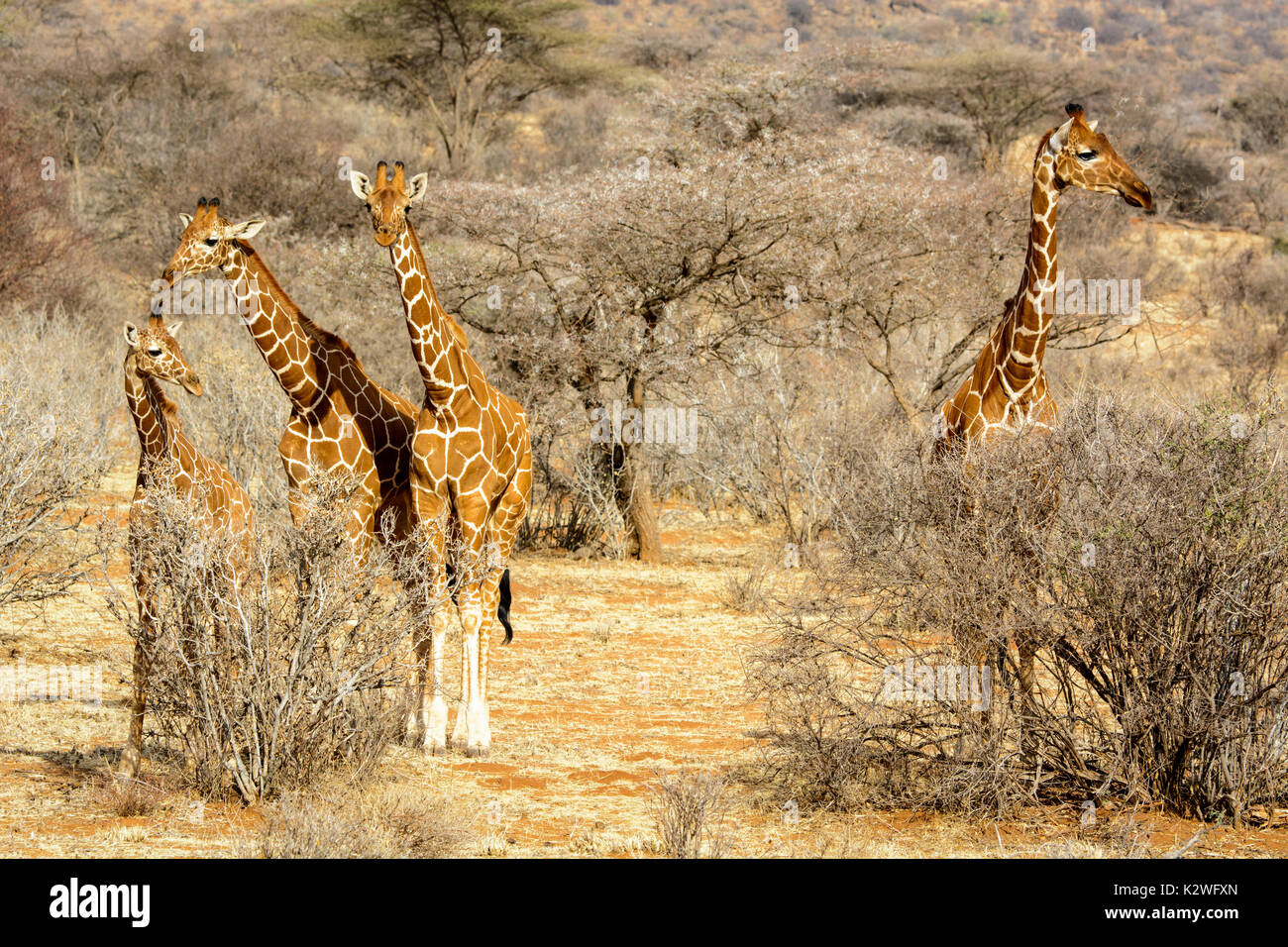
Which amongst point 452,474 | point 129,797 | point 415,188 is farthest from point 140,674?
point 415,188

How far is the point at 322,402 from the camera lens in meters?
Answer: 8.03

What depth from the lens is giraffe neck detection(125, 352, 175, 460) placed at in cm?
694

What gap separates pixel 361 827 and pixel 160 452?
2416 mm

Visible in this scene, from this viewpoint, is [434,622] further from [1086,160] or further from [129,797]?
[1086,160]

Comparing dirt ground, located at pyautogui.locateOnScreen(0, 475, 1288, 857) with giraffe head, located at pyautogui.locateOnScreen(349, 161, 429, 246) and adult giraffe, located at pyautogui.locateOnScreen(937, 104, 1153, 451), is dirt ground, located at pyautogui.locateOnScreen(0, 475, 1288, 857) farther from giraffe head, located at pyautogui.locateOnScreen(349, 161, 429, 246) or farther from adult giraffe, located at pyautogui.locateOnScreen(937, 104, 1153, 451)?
giraffe head, located at pyautogui.locateOnScreen(349, 161, 429, 246)

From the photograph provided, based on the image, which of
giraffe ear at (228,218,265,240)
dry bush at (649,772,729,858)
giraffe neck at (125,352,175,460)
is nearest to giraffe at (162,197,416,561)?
giraffe ear at (228,218,265,240)

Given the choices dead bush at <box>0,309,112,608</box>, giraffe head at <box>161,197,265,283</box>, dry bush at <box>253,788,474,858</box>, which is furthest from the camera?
dead bush at <box>0,309,112,608</box>

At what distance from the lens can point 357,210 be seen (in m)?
22.8

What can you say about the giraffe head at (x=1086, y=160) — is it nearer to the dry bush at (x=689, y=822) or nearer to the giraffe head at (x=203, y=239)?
the dry bush at (x=689, y=822)

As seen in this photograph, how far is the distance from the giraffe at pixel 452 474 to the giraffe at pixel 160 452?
94 centimetres

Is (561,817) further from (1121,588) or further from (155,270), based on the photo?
(155,270)

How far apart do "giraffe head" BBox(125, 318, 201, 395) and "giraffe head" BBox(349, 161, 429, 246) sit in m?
1.10
